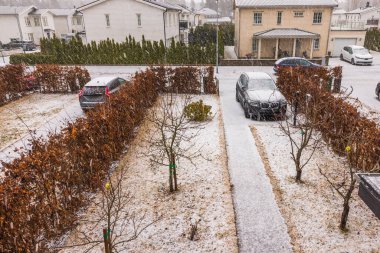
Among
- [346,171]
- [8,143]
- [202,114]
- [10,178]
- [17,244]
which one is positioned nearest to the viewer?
[17,244]

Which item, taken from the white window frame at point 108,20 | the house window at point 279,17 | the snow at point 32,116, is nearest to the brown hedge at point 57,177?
the snow at point 32,116

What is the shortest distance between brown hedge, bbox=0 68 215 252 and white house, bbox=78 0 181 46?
76.2ft

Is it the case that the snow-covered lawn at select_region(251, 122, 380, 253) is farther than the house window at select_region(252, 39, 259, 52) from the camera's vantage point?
No

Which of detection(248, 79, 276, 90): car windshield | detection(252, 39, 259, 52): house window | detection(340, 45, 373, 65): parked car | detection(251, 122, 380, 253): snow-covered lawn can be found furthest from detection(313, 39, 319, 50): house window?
detection(251, 122, 380, 253): snow-covered lawn

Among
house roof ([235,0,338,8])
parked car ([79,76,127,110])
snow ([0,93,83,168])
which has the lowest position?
snow ([0,93,83,168])

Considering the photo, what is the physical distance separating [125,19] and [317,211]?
3041 centimetres

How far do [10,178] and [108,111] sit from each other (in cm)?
445

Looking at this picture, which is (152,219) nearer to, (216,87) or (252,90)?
(252,90)

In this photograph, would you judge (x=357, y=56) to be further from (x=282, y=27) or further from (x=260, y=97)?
(x=260, y=97)

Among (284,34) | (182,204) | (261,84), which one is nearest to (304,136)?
(182,204)

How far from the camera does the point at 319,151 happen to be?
10.6 metres

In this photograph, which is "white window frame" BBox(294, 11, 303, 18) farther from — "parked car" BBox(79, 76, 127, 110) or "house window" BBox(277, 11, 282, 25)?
"parked car" BBox(79, 76, 127, 110)

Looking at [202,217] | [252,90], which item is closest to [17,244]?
[202,217]

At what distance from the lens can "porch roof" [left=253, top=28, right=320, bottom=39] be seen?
98.4ft
